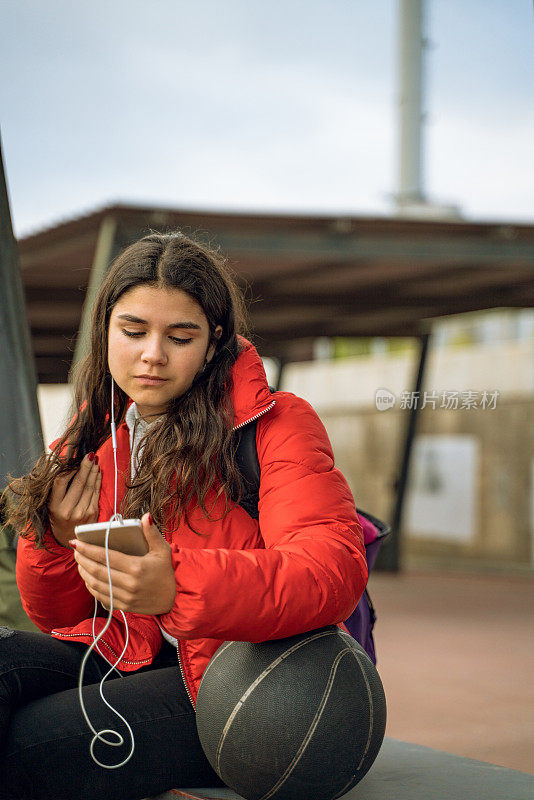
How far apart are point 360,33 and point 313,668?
36.7 feet

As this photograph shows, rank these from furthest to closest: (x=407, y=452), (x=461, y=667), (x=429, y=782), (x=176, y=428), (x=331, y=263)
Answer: (x=407, y=452) → (x=331, y=263) → (x=461, y=667) → (x=429, y=782) → (x=176, y=428)

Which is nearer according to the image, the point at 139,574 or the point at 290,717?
the point at 139,574

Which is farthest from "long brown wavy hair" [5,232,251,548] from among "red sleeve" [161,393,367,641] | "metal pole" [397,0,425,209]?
"metal pole" [397,0,425,209]

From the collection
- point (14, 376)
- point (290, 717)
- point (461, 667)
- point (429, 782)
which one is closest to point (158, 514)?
point (290, 717)

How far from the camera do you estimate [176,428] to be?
6.43 feet

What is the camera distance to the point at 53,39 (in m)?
10.3

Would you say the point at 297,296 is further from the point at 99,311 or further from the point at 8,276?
the point at 99,311

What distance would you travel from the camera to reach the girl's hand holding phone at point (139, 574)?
1.54 m

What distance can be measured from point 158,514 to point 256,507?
202mm

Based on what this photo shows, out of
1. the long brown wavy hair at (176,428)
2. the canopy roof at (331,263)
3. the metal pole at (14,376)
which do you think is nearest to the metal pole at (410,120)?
the canopy roof at (331,263)

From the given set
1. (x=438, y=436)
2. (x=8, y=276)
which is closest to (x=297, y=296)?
(x=438, y=436)

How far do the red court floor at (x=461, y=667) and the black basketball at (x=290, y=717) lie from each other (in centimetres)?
163

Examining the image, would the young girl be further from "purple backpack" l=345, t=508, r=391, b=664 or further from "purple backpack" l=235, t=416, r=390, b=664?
"purple backpack" l=345, t=508, r=391, b=664

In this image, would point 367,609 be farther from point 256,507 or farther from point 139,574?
point 139,574
